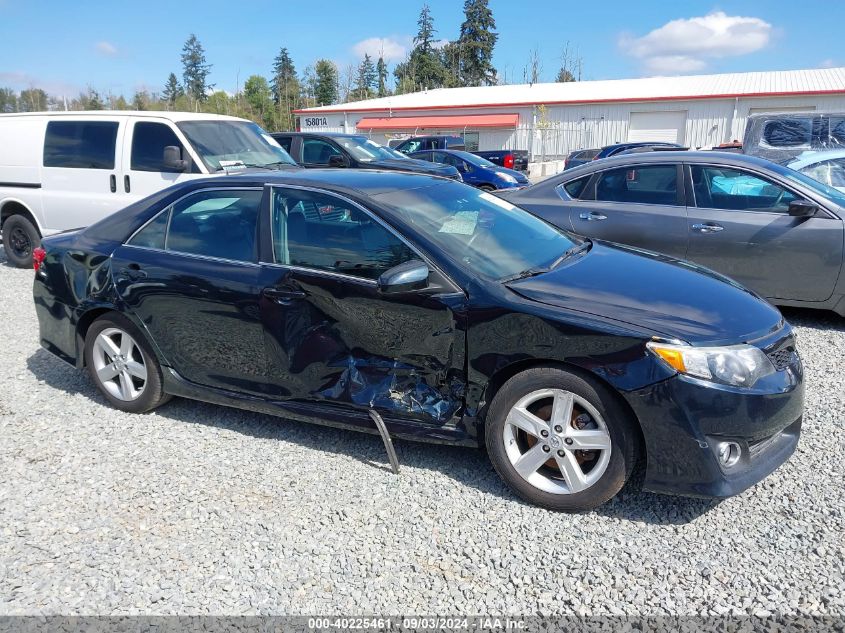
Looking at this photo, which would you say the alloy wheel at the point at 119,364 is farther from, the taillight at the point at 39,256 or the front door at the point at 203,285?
the taillight at the point at 39,256

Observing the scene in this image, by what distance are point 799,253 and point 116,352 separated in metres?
5.49

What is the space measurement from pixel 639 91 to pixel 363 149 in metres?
32.0

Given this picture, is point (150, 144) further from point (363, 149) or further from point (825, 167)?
point (825, 167)

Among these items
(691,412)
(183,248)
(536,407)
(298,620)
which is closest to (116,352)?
(183,248)

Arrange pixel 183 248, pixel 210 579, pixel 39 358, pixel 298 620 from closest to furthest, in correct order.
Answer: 1. pixel 298 620
2. pixel 210 579
3. pixel 183 248
4. pixel 39 358

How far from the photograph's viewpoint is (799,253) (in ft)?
18.6

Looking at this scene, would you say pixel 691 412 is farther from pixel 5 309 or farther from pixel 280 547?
pixel 5 309

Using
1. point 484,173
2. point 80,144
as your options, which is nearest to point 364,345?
point 80,144

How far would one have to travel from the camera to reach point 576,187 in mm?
6695

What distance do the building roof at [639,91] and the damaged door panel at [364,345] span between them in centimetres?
3589

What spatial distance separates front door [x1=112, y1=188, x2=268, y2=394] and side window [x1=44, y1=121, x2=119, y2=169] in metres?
4.58

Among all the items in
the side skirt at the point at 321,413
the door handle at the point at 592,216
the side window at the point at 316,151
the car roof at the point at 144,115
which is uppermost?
the car roof at the point at 144,115

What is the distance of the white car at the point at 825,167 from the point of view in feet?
26.8

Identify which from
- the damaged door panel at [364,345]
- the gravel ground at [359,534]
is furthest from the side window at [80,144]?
the damaged door panel at [364,345]
